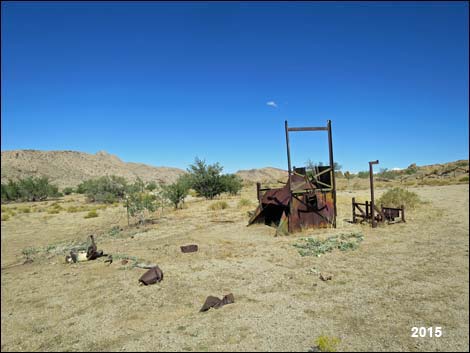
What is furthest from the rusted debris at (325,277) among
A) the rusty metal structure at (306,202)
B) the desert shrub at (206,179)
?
the desert shrub at (206,179)

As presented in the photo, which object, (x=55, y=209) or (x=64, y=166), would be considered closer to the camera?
(x=55, y=209)

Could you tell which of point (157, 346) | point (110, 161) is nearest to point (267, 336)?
point (157, 346)

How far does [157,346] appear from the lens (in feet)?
11.9

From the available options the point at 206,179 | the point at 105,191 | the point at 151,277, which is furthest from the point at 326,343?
the point at 105,191

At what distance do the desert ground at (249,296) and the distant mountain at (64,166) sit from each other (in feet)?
Result: 169

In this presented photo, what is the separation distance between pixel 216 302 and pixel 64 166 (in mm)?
82980

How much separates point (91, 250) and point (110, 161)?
92.2m

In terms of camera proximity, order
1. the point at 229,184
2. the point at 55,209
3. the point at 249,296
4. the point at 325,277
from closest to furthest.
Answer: the point at 249,296 → the point at 325,277 → the point at 55,209 → the point at 229,184

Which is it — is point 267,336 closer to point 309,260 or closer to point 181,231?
point 309,260

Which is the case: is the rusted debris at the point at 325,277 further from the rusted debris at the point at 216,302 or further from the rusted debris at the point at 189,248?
the rusted debris at the point at 189,248

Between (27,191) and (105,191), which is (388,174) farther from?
(27,191)

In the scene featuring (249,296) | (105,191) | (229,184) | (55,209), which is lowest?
(249,296)

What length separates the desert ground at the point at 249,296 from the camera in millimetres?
3750

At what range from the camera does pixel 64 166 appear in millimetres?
75812
